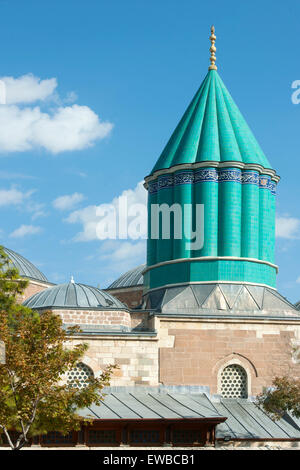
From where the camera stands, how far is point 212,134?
3095 centimetres

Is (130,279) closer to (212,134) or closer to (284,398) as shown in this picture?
(212,134)

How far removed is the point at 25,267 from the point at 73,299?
25.5 ft

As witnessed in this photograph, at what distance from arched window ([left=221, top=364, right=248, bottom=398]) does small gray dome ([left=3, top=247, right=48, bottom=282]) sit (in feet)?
32.7

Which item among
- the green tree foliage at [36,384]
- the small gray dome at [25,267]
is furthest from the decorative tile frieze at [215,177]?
the green tree foliage at [36,384]

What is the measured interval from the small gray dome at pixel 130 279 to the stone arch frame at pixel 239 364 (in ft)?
36.1

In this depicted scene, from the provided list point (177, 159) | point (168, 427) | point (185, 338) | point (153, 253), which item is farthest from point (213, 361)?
point (177, 159)

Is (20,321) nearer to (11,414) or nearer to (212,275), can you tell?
(11,414)

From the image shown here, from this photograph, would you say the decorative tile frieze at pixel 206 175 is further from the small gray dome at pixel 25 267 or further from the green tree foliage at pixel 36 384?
the green tree foliage at pixel 36 384

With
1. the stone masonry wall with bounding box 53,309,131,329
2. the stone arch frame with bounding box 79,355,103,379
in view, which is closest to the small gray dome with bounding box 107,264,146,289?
the stone masonry wall with bounding box 53,309,131,329

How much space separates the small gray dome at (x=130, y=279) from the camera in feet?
127

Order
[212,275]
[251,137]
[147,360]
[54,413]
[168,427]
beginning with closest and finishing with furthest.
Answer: [54,413], [168,427], [147,360], [212,275], [251,137]

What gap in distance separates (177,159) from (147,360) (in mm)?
7162

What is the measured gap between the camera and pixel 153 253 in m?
31.3

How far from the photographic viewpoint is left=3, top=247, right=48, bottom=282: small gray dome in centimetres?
3525
